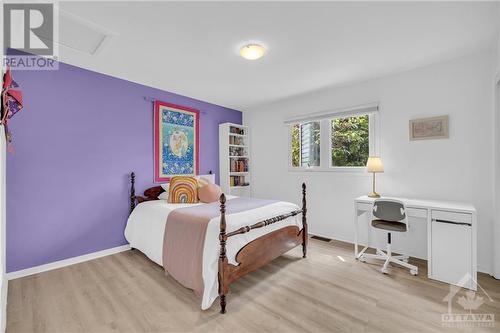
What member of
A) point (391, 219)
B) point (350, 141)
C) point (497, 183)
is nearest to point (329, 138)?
point (350, 141)

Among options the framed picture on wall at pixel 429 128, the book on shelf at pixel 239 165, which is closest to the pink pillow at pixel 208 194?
the book on shelf at pixel 239 165

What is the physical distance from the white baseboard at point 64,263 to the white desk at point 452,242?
3816mm

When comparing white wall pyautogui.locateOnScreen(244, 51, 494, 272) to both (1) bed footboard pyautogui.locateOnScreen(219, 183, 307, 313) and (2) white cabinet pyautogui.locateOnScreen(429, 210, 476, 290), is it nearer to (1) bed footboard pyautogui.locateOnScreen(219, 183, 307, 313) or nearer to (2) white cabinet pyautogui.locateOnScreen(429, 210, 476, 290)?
(2) white cabinet pyautogui.locateOnScreen(429, 210, 476, 290)

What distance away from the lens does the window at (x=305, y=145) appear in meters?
4.00

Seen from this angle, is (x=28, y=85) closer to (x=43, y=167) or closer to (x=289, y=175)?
(x=43, y=167)

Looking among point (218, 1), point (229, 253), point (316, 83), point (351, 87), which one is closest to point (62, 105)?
point (218, 1)

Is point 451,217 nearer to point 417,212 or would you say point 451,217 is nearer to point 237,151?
point 417,212

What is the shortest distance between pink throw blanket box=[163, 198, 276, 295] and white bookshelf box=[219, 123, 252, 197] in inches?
80.0

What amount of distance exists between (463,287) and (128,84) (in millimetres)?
4663

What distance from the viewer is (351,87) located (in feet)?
11.6

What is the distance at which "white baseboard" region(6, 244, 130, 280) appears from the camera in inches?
97.8

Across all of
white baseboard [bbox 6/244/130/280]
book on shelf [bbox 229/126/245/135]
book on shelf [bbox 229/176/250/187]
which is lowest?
white baseboard [bbox 6/244/130/280]

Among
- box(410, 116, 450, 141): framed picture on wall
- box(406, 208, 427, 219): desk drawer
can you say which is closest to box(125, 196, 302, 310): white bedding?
box(406, 208, 427, 219): desk drawer

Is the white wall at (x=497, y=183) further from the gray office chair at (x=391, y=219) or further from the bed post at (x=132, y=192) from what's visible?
the bed post at (x=132, y=192)
